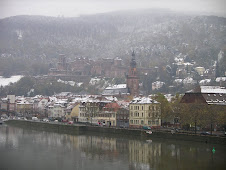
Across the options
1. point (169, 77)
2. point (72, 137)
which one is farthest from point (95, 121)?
point (169, 77)

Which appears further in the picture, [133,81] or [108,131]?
[133,81]

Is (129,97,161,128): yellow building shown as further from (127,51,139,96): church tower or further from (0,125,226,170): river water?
(127,51,139,96): church tower

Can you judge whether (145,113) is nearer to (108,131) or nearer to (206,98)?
(108,131)

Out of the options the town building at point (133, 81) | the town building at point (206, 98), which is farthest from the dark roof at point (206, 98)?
the town building at point (133, 81)

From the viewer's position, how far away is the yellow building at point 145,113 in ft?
236

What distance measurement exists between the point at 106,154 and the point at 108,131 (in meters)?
16.6

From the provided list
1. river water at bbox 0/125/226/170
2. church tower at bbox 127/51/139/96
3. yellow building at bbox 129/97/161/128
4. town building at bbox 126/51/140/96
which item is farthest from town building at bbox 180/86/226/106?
church tower at bbox 127/51/139/96

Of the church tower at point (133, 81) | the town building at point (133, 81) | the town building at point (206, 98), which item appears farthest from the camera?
the church tower at point (133, 81)

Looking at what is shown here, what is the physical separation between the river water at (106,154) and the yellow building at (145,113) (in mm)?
7813

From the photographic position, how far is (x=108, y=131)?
2729 inches

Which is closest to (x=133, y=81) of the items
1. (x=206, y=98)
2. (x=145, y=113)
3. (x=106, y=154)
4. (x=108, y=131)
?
(x=145, y=113)

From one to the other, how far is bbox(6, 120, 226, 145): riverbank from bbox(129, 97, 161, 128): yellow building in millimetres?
6102

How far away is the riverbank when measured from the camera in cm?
5661

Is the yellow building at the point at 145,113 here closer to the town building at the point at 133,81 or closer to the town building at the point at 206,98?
the town building at the point at 206,98
